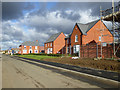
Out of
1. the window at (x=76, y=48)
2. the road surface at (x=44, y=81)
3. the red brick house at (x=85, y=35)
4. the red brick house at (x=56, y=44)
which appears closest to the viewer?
the road surface at (x=44, y=81)

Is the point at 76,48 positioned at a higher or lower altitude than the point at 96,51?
higher

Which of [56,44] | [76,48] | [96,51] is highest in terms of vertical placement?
[56,44]

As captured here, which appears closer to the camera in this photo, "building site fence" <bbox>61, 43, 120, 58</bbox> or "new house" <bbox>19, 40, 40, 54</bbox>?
"building site fence" <bbox>61, 43, 120, 58</bbox>

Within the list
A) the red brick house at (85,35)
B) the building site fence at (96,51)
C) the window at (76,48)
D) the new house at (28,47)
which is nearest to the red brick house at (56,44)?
the red brick house at (85,35)

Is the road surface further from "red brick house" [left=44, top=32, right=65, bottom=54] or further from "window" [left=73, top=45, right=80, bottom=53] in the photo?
"red brick house" [left=44, top=32, right=65, bottom=54]

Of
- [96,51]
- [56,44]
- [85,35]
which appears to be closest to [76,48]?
[85,35]

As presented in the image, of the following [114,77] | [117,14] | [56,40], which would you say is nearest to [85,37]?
[117,14]

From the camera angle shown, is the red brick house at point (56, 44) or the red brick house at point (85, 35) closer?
the red brick house at point (85, 35)

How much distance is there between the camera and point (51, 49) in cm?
4347

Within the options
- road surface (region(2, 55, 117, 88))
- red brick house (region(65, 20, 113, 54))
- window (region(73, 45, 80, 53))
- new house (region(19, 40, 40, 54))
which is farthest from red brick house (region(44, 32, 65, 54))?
road surface (region(2, 55, 117, 88))

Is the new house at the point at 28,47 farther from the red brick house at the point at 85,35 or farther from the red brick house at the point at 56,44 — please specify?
the red brick house at the point at 85,35

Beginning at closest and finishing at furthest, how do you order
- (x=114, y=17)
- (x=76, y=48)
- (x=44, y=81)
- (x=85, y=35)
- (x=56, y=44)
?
(x=44, y=81)
(x=114, y=17)
(x=85, y=35)
(x=76, y=48)
(x=56, y=44)

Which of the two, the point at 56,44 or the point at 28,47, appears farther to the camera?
the point at 28,47

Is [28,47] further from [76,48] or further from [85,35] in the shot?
[85,35]
